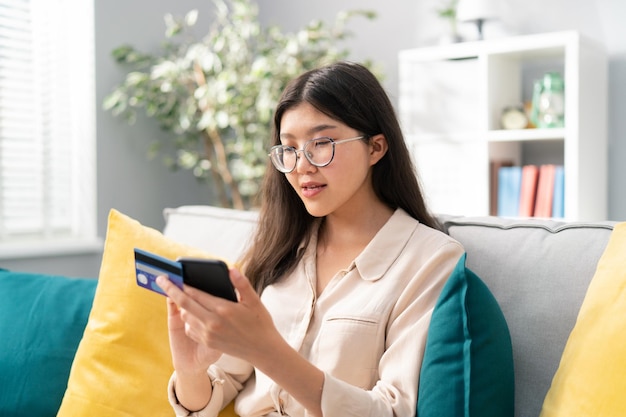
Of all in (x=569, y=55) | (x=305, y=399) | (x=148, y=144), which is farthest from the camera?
(x=148, y=144)

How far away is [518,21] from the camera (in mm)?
3463

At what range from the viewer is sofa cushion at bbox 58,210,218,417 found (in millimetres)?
1505

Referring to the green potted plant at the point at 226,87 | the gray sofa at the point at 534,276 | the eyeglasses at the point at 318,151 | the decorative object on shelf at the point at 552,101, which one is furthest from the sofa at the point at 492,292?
the decorative object on shelf at the point at 552,101

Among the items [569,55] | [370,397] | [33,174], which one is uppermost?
[569,55]

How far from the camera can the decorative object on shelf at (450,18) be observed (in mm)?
3428

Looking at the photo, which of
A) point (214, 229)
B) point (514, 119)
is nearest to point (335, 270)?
point (214, 229)

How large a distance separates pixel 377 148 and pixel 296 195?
23 cm

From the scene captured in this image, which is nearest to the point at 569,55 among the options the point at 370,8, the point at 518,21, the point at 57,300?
the point at 518,21

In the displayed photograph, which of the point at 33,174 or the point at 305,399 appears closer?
the point at 305,399

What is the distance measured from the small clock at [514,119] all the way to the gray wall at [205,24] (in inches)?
15.6

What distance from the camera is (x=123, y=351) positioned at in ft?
5.07

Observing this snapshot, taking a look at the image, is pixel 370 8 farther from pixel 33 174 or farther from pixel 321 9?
pixel 33 174

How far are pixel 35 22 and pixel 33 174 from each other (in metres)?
0.70

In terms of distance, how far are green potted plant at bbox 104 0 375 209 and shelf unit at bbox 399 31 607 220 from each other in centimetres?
45
